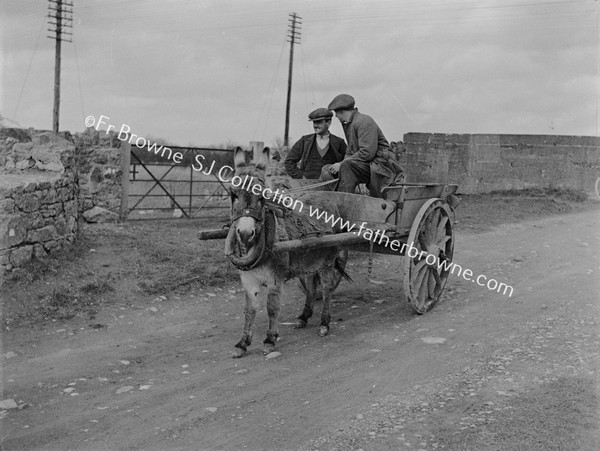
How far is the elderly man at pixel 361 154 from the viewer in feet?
23.8

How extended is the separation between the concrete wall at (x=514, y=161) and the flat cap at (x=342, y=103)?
1327cm

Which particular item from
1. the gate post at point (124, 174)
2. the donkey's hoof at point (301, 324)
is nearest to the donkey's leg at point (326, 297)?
the donkey's hoof at point (301, 324)

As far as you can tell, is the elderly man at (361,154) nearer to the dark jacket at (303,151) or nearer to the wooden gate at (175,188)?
the dark jacket at (303,151)

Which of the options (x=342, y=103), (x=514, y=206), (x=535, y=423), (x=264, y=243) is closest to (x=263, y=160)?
(x=264, y=243)

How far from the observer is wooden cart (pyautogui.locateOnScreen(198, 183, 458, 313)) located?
277 inches

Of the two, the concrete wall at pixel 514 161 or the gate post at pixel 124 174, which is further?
the concrete wall at pixel 514 161

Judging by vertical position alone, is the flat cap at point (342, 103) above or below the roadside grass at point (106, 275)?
above

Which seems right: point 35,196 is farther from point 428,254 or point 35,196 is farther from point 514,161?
point 514,161

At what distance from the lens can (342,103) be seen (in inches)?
291

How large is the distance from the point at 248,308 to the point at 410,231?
2208 millimetres

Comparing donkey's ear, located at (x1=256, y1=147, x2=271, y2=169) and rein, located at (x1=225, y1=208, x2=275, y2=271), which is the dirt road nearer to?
rein, located at (x1=225, y1=208, x2=275, y2=271)

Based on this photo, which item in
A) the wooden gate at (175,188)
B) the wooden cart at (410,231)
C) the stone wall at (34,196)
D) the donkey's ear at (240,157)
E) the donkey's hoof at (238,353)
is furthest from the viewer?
the wooden gate at (175,188)

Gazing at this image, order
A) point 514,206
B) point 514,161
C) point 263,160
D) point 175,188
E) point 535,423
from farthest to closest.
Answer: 1. point 175,188
2. point 514,161
3. point 514,206
4. point 263,160
5. point 535,423

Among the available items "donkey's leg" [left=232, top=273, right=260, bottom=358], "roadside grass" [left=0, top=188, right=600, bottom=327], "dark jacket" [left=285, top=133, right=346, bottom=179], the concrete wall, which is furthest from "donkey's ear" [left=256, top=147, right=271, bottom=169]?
the concrete wall
